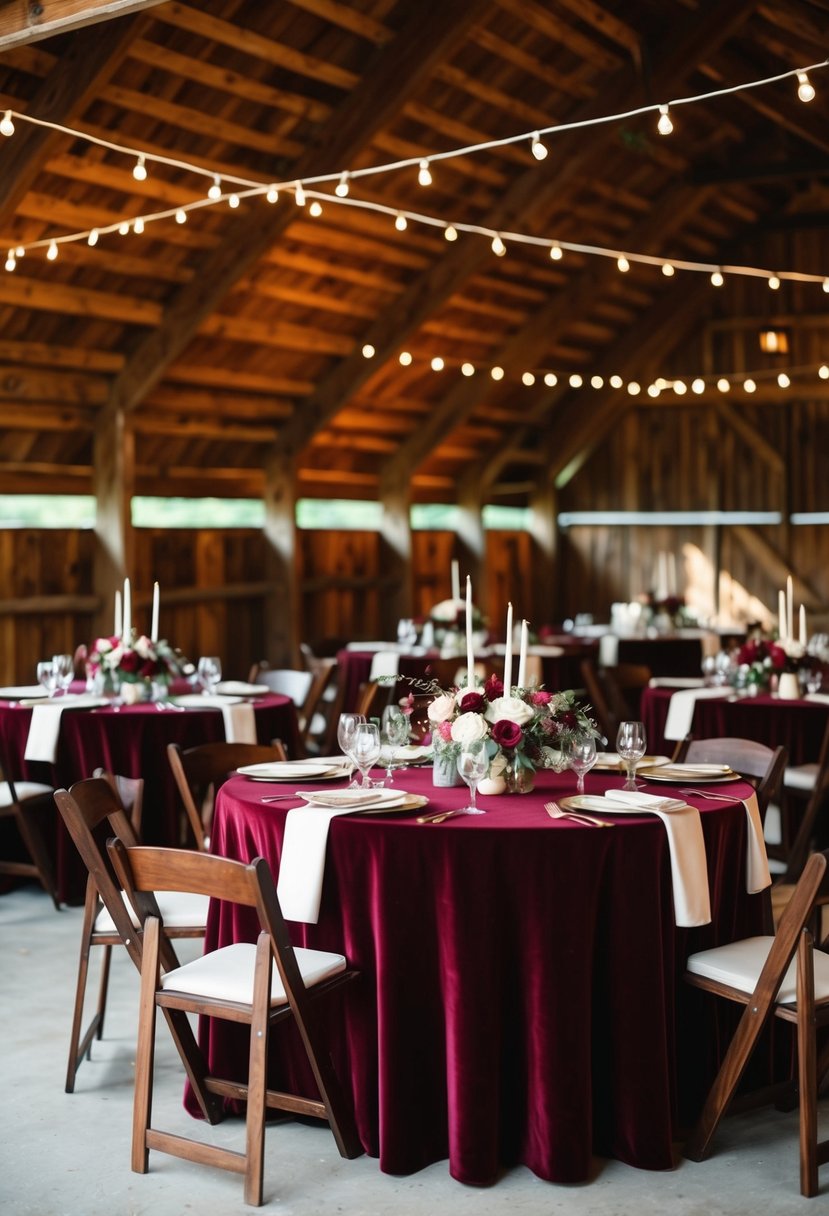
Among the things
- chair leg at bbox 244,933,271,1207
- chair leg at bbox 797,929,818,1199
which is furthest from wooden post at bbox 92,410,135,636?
chair leg at bbox 797,929,818,1199

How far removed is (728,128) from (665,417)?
3.01 m

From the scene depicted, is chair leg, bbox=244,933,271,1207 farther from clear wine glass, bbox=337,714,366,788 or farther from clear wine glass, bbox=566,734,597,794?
clear wine glass, bbox=566,734,597,794

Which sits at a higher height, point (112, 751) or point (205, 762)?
point (205, 762)

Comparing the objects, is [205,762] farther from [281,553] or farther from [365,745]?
[281,553]

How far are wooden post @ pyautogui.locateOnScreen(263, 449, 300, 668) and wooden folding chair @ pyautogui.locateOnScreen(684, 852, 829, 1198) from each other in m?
7.78

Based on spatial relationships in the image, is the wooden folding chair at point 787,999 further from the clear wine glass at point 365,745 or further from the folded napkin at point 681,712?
the folded napkin at point 681,712

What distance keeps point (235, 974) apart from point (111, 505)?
6.48 m

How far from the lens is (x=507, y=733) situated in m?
3.73

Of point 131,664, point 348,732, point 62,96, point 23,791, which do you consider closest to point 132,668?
point 131,664

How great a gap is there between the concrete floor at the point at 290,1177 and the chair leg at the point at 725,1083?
0.18 feet

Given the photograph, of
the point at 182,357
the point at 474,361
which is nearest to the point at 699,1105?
the point at 182,357

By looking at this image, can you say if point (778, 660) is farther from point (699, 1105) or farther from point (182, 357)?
point (182, 357)

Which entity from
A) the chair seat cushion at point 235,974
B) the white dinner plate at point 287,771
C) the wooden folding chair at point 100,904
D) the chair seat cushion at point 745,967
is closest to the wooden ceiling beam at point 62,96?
the white dinner plate at point 287,771

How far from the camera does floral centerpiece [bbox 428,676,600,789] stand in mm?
3738
